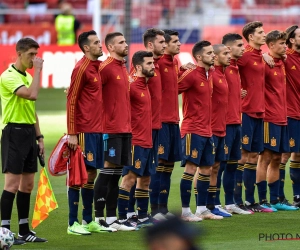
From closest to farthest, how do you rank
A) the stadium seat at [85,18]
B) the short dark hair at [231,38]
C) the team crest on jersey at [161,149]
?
the team crest on jersey at [161,149] < the short dark hair at [231,38] < the stadium seat at [85,18]

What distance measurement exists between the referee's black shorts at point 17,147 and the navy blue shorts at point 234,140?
3.09m

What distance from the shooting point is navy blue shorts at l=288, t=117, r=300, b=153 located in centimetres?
1183

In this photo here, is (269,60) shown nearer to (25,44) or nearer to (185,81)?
(185,81)

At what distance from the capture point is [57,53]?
85.6 feet

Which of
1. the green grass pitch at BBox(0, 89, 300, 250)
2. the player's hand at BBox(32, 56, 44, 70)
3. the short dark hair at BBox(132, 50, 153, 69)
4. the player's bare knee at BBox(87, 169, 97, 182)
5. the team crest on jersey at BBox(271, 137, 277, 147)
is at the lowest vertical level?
the green grass pitch at BBox(0, 89, 300, 250)

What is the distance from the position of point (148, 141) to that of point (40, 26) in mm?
20219

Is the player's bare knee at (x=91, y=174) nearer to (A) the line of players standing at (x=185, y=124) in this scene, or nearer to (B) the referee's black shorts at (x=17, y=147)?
(A) the line of players standing at (x=185, y=124)

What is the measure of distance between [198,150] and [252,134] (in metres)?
1.13

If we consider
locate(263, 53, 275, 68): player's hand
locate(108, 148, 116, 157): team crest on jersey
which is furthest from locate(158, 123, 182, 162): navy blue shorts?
locate(263, 53, 275, 68): player's hand

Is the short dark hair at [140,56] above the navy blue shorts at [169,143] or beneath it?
above

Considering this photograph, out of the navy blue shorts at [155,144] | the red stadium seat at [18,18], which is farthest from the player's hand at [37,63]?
the red stadium seat at [18,18]

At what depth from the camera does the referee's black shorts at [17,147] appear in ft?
29.0

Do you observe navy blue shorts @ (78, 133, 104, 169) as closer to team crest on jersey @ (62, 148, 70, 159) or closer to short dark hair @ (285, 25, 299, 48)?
team crest on jersey @ (62, 148, 70, 159)

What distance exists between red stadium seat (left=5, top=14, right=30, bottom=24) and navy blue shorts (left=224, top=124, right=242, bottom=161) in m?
21.0
